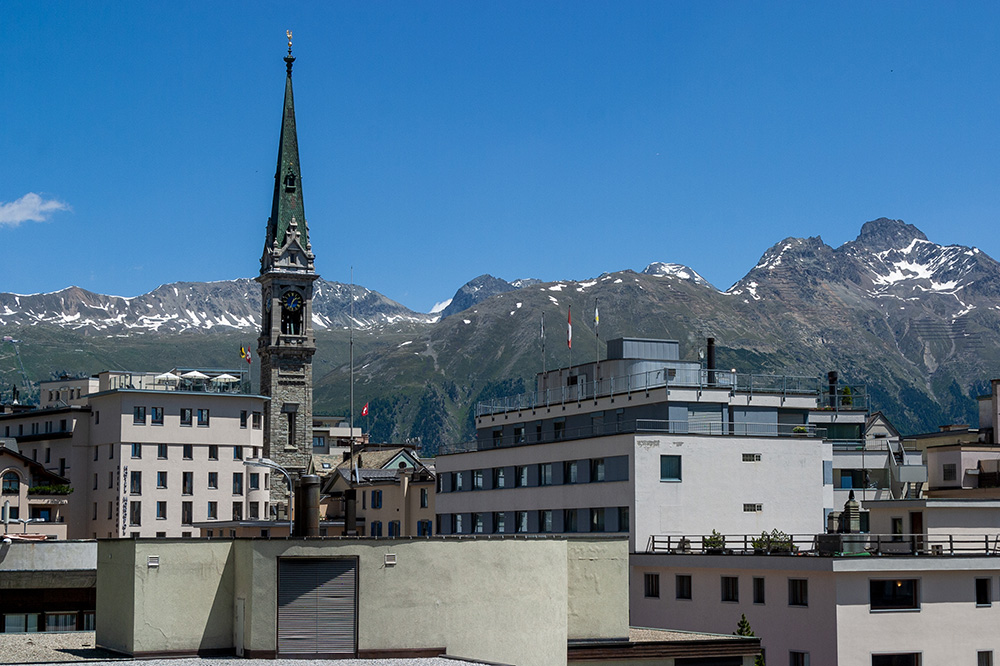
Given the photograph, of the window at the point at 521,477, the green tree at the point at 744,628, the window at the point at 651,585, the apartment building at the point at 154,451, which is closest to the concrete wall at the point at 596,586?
the green tree at the point at 744,628

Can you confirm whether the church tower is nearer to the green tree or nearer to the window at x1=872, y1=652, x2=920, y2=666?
the green tree

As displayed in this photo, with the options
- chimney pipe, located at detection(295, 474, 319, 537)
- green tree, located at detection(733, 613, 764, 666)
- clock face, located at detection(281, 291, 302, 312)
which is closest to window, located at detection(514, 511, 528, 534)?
green tree, located at detection(733, 613, 764, 666)

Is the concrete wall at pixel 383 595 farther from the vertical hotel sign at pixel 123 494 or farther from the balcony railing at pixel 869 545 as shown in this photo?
the vertical hotel sign at pixel 123 494

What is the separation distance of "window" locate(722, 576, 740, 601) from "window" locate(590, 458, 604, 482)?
17.4 meters

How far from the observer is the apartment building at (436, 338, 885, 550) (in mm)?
86750

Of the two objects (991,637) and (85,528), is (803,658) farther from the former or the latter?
(85,528)

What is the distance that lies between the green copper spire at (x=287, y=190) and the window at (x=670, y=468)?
95.7 m

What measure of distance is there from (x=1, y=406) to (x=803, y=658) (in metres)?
115

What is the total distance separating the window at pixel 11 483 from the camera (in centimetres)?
11675

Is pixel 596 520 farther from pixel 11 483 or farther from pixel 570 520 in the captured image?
pixel 11 483

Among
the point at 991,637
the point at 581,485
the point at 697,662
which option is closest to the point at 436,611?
the point at 697,662

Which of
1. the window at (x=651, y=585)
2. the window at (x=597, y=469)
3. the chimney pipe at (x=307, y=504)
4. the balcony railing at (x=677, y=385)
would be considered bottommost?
the window at (x=651, y=585)

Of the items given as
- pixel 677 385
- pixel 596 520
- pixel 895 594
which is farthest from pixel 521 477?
pixel 895 594

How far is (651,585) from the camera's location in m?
80.2
